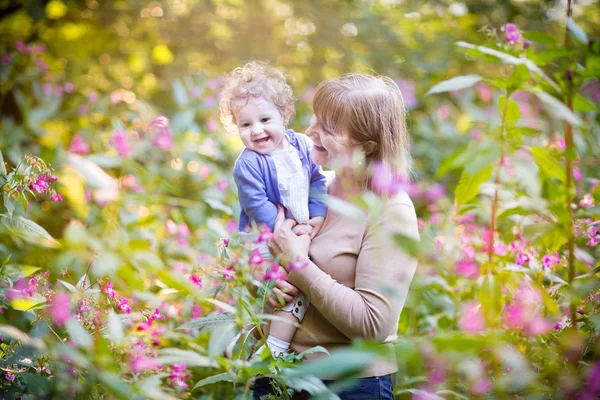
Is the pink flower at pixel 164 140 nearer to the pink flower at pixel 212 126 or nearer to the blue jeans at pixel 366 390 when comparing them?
the pink flower at pixel 212 126

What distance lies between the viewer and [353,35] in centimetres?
502

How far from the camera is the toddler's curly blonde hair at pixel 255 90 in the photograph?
173 cm

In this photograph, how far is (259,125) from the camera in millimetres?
1717

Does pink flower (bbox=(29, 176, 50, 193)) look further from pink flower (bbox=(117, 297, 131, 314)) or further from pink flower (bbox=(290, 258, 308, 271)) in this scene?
pink flower (bbox=(290, 258, 308, 271))

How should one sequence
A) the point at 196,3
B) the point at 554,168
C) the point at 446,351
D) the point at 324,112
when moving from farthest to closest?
1. the point at 196,3
2. the point at 324,112
3. the point at 554,168
4. the point at 446,351

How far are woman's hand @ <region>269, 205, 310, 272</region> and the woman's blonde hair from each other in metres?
0.27

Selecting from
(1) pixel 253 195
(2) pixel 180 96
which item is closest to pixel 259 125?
(1) pixel 253 195

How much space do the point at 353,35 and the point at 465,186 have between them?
3.89 metres

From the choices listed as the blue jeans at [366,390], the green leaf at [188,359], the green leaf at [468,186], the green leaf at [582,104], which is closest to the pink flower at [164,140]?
the blue jeans at [366,390]

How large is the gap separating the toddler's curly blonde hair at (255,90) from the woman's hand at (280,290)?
0.51 metres

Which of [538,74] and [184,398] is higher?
[538,74]

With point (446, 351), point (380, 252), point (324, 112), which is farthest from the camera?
point (324, 112)

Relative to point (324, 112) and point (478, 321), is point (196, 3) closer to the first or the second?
point (324, 112)

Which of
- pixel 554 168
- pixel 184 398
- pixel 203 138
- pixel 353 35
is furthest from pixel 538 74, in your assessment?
pixel 353 35
